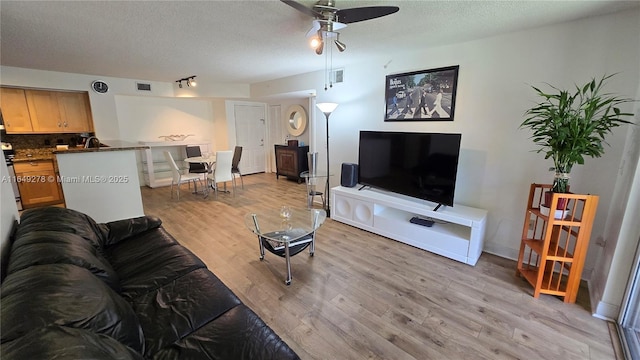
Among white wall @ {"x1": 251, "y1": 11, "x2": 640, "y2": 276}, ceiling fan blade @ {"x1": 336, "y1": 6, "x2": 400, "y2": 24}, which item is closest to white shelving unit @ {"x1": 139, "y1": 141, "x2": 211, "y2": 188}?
white wall @ {"x1": 251, "y1": 11, "x2": 640, "y2": 276}

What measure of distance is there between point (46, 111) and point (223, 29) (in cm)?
430

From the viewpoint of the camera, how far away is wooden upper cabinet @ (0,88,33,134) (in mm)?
4172

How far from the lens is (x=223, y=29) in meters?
2.41

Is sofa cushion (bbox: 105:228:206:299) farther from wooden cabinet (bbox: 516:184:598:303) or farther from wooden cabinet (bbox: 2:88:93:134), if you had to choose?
wooden cabinet (bbox: 2:88:93:134)

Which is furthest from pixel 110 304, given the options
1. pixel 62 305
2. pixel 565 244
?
pixel 565 244

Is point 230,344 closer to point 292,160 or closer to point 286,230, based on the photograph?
point 286,230

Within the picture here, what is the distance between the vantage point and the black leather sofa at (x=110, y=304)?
83cm

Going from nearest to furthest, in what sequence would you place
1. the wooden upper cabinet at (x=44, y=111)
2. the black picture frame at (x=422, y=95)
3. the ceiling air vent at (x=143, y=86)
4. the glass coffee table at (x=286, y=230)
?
the glass coffee table at (x=286, y=230) < the black picture frame at (x=422, y=95) < the wooden upper cabinet at (x=44, y=111) < the ceiling air vent at (x=143, y=86)

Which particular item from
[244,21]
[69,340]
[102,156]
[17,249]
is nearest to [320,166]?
[244,21]

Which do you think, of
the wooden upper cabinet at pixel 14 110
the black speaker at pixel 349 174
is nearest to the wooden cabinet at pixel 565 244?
the black speaker at pixel 349 174

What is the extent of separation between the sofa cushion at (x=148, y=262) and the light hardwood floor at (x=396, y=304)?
579 millimetres

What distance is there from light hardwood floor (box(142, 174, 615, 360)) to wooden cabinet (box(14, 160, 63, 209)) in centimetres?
294

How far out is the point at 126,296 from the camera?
1.63 meters

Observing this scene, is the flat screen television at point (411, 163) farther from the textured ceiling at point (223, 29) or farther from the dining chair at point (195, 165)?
the dining chair at point (195, 165)
